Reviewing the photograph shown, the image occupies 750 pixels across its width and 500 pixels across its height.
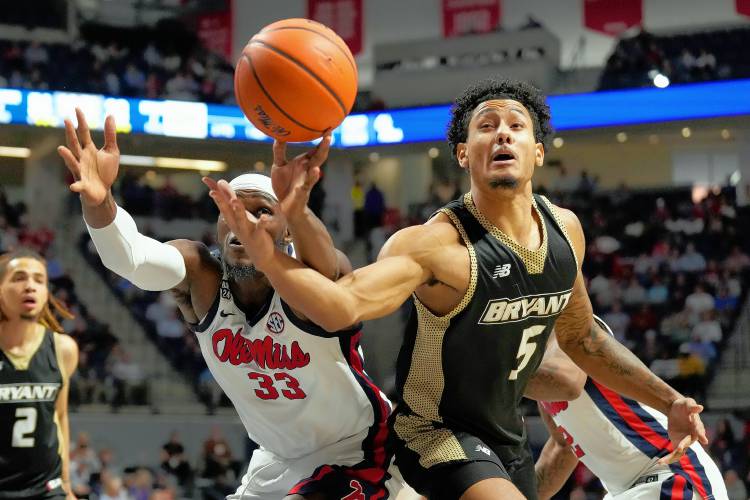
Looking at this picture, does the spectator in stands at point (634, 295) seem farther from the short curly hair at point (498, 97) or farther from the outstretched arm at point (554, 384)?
the short curly hair at point (498, 97)

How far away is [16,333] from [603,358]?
334cm

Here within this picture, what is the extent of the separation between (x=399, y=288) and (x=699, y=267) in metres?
12.2

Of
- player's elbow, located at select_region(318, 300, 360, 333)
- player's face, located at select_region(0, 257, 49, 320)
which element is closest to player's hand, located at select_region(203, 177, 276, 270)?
player's elbow, located at select_region(318, 300, 360, 333)

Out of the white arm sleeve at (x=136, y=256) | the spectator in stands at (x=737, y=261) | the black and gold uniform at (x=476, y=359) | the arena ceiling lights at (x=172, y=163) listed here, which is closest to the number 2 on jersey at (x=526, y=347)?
the black and gold uniform at (x=476, y=359)

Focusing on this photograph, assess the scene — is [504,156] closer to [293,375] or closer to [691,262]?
[293,375]

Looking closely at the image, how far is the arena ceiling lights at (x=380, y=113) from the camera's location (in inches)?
604

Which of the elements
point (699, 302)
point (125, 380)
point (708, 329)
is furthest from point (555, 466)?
point (125, 380)

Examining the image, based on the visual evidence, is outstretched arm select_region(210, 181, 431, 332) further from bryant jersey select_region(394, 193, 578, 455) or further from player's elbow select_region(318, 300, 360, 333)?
bryant jersey select_region(394, 193, 578, 455)

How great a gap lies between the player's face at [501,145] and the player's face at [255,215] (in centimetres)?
76

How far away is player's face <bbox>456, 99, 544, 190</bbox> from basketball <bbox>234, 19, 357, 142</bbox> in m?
0.58

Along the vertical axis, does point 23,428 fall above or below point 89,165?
below

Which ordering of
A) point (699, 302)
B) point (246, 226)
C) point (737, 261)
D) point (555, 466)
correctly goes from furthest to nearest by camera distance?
point (737, 261) < point (699, 302) < point (555, 466) < point (246, 226)

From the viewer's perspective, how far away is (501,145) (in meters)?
3.66

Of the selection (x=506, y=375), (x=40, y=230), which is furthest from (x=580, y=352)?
(x=40, y=230)
